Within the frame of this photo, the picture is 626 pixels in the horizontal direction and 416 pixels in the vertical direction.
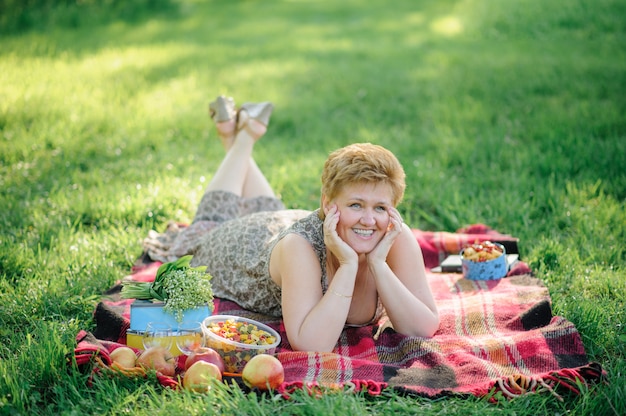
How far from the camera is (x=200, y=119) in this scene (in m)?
8.07

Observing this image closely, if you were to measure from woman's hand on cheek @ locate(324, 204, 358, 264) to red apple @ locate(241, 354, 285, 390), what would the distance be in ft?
2.18

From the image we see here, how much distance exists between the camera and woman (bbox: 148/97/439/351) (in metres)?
3.51

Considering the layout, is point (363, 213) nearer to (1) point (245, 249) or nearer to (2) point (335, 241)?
(2) point (335, 241)

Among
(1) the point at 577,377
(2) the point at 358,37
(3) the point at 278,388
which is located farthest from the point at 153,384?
(2) the point at 358,37

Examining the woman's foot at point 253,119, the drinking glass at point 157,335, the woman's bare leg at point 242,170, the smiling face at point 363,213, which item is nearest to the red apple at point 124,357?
the drinking glass at point 157,335

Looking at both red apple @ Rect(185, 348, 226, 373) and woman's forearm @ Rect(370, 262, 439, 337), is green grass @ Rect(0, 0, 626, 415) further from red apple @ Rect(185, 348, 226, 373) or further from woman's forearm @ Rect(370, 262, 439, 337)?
woman's forearm @ Rect(370, 262, 439, 337)

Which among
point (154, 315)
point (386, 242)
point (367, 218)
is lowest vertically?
point (154, 315)

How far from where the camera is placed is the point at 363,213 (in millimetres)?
3531

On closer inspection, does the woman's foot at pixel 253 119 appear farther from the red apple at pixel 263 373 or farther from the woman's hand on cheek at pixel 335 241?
the red apple at pixel 263 373

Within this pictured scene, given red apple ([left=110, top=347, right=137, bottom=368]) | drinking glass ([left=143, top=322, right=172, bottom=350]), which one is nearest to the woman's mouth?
drinking glass ([left=143, top=322, right=172, bottom=350])

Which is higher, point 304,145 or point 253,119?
point 253,119

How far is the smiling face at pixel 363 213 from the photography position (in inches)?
138

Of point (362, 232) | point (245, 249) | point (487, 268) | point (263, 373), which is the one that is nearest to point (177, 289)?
point (263, 373)

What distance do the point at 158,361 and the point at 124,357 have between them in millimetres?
166
